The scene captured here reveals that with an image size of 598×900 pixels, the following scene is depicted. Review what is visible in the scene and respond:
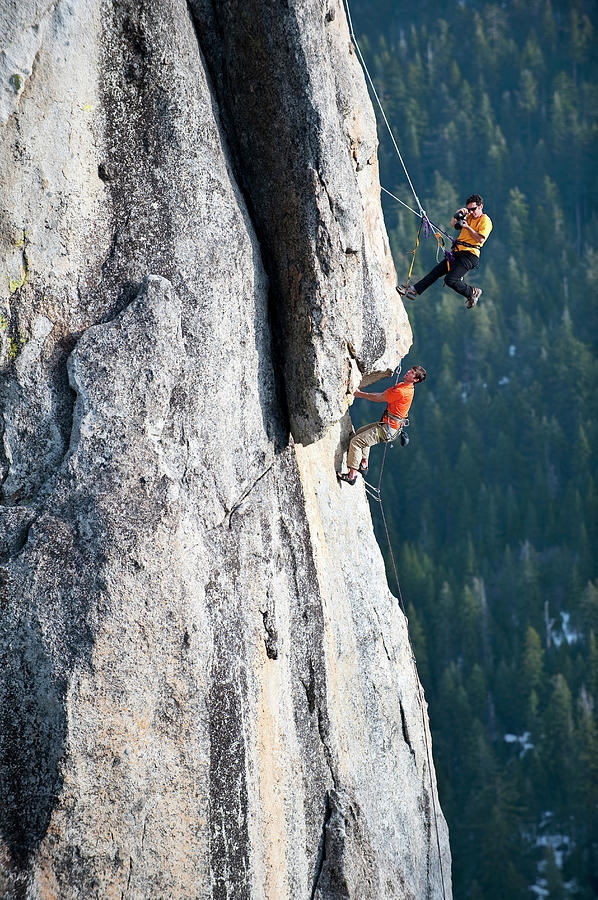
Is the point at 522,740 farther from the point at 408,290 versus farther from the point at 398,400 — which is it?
the point at 408,290

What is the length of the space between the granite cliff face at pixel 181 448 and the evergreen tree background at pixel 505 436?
149 feet

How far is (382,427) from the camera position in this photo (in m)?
13.8

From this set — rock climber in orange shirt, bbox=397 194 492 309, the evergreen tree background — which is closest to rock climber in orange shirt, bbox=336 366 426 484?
rock climber in orange shirt, bbox=397 194 492 309

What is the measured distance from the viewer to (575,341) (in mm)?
84750

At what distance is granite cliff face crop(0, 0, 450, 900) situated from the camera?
894cm

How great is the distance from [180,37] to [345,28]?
2893mm

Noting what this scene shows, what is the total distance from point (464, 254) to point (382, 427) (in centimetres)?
315

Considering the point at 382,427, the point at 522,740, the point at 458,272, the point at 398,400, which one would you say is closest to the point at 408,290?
the point at 458,272

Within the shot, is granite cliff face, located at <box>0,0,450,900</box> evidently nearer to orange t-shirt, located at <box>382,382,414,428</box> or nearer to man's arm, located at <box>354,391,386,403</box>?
man's arm, located at <box>354,391,386,403</box>

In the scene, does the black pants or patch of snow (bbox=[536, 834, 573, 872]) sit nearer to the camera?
the black pants

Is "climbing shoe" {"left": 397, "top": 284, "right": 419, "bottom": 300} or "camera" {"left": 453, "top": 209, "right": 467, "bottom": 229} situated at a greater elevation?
"camera" {"left": 453, "top": 209, "right": 467, "bottom": 229}

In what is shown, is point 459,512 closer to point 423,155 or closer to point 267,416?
point 423,155

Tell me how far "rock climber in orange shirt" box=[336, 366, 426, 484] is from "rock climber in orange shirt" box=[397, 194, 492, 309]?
1.41 metres

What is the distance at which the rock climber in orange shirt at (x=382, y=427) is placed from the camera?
13562 mm
